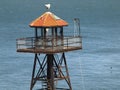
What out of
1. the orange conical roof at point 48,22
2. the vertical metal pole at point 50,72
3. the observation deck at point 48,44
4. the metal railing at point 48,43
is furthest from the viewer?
the vertical metal pole at point 50,72

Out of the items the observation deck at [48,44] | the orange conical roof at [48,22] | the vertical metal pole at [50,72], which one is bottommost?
the vertical metal pole at [50,72]

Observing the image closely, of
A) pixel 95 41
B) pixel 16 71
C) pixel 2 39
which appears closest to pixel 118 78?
pixel 16 71

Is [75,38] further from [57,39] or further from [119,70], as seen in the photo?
[119,70]

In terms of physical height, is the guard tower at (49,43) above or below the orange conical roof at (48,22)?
below

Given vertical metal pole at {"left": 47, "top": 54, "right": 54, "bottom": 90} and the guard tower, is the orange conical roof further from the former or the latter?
vertical metal pole at {"left": 47, "top": 54, "right": 54, "bottom": 90}

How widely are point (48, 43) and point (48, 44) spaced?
0.22 feet

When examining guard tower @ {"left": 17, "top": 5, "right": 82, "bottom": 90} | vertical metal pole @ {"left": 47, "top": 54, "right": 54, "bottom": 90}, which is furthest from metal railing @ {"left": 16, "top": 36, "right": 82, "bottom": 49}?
vertical metal pole @ {"left": 47, "top": 54, "right": 54, "bottom": 90}

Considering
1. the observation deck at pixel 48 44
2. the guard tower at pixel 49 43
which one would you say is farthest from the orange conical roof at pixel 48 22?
the observation deck at pixel 48 44

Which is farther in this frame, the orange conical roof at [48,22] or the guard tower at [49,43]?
the orange conical roof at [48,22]

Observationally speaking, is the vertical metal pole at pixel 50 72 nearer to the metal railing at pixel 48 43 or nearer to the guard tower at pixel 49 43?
the guard tower at pixel 49 43

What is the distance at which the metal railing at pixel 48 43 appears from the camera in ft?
138

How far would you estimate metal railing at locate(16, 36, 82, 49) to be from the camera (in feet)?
138

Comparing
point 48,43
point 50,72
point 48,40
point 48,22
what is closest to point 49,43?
point 48,43

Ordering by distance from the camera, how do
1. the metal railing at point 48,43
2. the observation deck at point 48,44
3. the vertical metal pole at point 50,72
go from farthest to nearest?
the vertical metal pole at point 50,72 → the metal railing at point 48,43 → the observation deck at point 48,44
